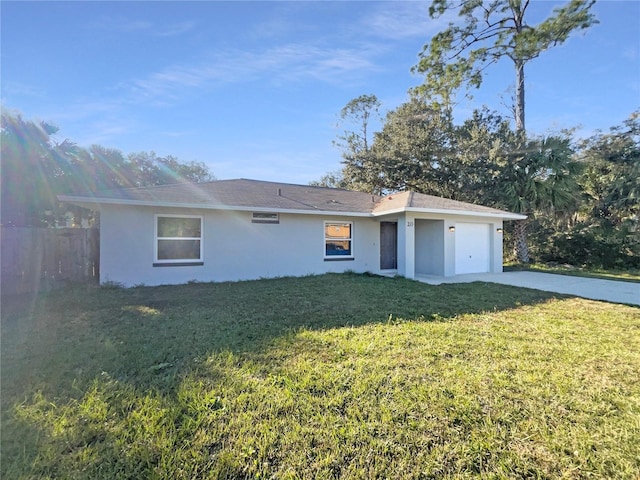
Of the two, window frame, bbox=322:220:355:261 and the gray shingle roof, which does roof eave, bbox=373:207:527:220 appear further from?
window frame, bbox=322:220:355:261

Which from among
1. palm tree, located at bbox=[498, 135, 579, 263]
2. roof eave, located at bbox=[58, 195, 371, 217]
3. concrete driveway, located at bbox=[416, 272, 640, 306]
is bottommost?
concrete driveway, located at bbox=[416, 272, 640, 306]

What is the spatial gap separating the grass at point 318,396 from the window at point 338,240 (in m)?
5.81

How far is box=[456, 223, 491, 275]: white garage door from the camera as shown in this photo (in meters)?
12.1

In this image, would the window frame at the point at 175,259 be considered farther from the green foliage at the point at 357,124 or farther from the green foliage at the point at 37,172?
the green foliage at the point at 357,124

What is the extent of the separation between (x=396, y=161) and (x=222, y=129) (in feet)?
38.1

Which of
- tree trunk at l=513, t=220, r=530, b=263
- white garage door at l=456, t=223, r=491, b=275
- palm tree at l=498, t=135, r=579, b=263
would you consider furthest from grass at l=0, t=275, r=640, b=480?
tree trunk at l=513, t=220, r=530, b=263

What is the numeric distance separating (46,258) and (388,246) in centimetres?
1120

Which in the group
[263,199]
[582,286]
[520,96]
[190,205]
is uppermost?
[520,96]

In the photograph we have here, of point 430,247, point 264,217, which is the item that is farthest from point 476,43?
point 264,217

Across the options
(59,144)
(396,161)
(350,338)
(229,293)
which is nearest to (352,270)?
(229,293)

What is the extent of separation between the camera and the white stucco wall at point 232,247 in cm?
859

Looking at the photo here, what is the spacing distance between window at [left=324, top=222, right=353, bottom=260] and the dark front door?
1.55 meters

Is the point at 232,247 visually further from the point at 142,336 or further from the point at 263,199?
the point at 142,336

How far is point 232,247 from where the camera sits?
9875 mm
